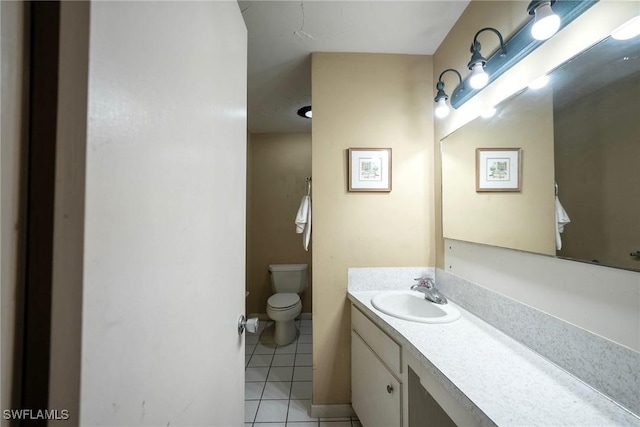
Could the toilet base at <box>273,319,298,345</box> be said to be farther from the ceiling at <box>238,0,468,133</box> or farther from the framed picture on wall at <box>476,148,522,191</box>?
the ceiling at <box>238,0,468,133</box>

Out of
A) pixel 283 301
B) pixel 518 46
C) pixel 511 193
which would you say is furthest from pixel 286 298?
pixel 518 46

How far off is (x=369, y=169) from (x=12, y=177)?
143 cm

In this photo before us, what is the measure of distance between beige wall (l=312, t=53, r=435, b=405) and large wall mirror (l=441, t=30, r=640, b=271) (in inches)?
18.8

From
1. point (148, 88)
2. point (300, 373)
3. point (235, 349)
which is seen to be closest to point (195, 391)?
point (235, 349)

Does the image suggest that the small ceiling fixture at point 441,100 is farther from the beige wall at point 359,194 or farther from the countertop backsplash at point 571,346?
the countertop backsplash at point 571,346

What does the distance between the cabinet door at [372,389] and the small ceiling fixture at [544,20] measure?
4.51 ft

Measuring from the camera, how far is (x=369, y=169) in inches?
59.1

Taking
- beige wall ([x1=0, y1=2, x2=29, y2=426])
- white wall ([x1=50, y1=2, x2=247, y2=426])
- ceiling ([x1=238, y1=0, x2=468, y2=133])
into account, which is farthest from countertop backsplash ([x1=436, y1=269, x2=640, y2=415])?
ceiling ([x1=238, y1=0, x2=468, y2=133])

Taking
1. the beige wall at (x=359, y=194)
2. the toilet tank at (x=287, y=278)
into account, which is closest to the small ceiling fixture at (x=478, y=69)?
the beige wall at (x=359, y=194)

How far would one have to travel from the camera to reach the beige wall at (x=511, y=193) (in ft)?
2.72

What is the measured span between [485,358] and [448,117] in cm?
124

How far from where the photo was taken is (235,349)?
766 mm

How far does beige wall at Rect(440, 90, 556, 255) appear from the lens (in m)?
0.83

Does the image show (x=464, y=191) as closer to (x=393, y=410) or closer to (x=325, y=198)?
(x=325, y=198)
